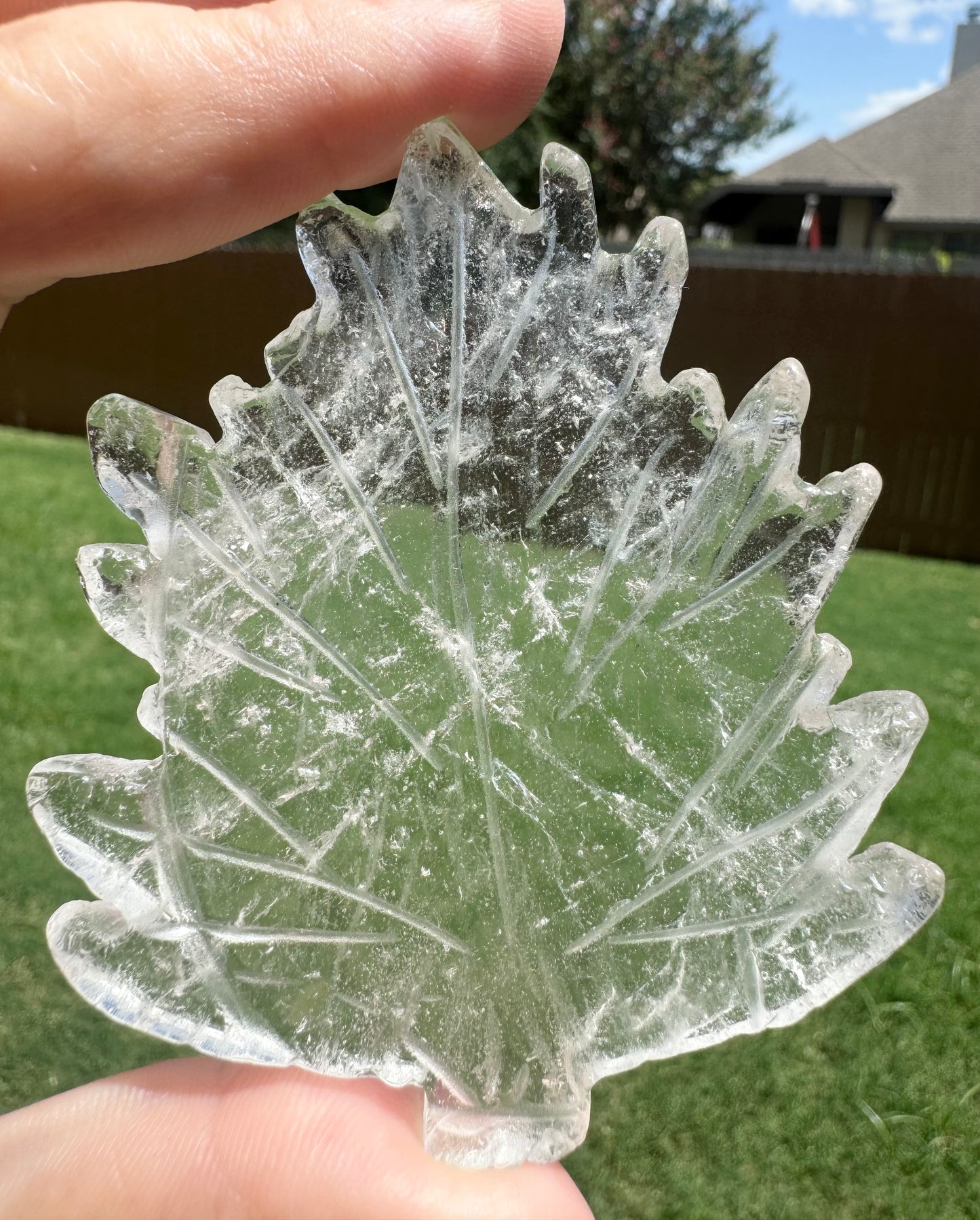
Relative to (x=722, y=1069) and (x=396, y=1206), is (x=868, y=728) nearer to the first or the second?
(x=396, y=1206)

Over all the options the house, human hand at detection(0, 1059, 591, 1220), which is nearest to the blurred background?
human hand at detection(0, 1059, 591, 1220)

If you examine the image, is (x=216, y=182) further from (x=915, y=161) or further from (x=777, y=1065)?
(x=915, y=161)

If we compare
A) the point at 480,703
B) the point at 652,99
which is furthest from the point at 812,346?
the point at 652,99

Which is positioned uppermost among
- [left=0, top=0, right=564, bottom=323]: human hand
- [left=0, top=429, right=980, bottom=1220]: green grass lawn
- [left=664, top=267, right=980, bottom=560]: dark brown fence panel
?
[left=0, top=0, right=564, bottom=323]: human hand

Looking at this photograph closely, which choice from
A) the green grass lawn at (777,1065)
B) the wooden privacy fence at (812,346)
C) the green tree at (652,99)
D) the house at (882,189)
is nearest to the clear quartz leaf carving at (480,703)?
the green grass lawn at (777,1065)

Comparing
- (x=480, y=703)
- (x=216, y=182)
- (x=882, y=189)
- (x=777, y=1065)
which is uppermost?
(x=216, y=182)

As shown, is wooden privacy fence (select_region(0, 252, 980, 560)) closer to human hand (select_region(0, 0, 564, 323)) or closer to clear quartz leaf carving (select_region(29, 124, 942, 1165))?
human hand (select_region(0, 0, 564, 323))
